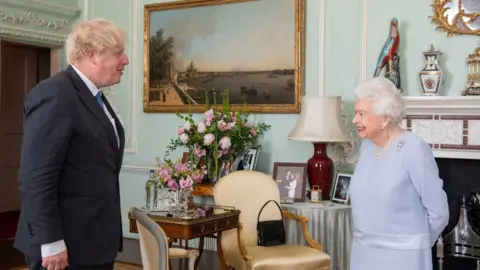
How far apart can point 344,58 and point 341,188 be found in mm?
1202

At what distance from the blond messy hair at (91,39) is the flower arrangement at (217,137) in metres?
2.75

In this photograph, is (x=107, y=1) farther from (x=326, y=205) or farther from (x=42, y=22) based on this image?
(x=326, y=205)

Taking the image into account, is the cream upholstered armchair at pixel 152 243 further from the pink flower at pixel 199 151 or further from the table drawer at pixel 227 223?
the pink flower at pixel 199 151

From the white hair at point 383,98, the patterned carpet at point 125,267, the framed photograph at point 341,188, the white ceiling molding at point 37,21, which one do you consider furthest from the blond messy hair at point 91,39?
the white ceiling molding at point 37,21

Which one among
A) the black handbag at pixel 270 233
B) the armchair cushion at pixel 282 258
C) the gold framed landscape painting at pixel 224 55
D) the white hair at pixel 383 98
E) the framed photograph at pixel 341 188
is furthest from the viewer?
the gold framed landscape painting at pixel 224 55

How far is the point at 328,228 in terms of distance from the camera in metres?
4.40

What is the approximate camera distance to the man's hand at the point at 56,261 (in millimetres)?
1942

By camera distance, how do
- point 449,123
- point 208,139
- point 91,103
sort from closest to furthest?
point 91,103, point 449,123, point 208,139

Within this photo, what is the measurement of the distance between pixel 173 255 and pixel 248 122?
243 centimetres

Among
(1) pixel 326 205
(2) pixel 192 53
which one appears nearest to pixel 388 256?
(1) pixel 326 205

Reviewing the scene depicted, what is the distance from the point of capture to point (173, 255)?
3266 mm

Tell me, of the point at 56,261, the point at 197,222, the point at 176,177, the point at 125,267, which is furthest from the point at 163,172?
the point at 56,261

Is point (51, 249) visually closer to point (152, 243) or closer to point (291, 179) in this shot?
point (152, 243)

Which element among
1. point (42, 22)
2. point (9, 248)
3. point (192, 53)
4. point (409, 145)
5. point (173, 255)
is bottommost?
point (9, 248)
